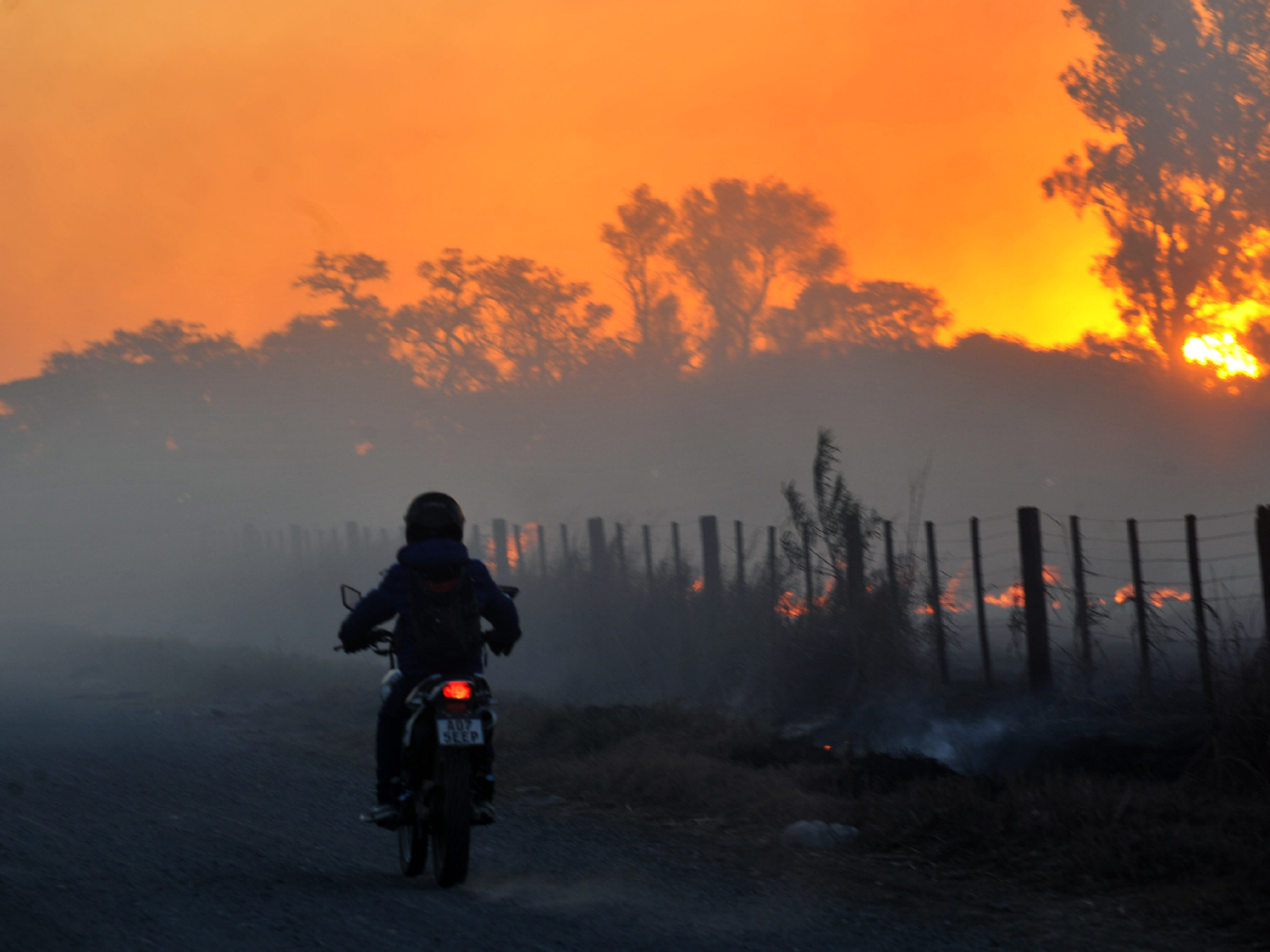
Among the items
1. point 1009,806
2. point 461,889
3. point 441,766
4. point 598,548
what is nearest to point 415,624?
point 441,766

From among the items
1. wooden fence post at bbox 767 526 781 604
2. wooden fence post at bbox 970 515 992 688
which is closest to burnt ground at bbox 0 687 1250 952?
wooden fence post at bbox 970 515 992 688

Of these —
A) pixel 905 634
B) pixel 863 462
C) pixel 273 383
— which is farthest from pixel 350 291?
pixel 905 634

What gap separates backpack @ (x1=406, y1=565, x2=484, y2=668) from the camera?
6.16 m

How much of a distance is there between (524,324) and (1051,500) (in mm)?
25120

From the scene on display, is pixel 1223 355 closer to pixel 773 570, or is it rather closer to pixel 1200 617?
pixel 773 570

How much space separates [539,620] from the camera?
64.4ft

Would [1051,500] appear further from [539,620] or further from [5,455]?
[5,455]

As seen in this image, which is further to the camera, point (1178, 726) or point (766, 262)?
point (766, 262)

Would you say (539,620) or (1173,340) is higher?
A: (1173,340)

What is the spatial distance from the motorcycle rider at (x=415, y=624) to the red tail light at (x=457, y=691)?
20 centimetres

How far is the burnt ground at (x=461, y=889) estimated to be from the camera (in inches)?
208

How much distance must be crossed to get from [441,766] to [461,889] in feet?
2.15

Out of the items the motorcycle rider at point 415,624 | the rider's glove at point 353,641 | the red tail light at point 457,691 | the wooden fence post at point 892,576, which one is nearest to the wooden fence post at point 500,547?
the wooden fence post at point 892,576

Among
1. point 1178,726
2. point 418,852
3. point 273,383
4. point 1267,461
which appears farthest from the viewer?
point 273,383
